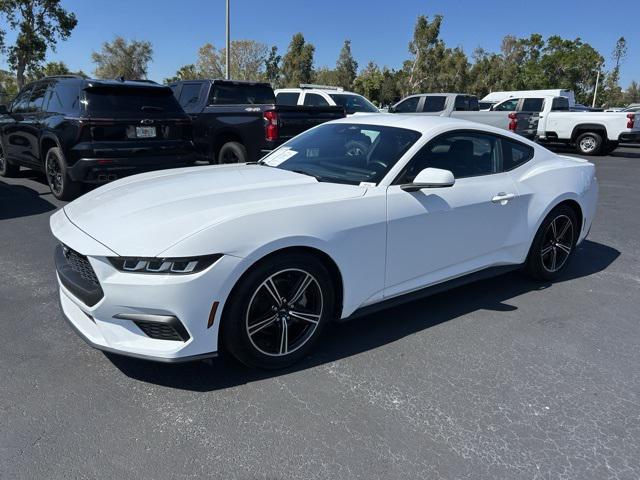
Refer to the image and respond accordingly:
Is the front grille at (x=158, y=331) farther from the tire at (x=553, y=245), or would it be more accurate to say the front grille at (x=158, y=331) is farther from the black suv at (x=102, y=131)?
the black suv at (x=102, y=131)

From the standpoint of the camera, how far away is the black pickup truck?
883 cm

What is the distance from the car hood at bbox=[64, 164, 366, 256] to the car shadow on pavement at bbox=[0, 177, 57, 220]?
390 cm

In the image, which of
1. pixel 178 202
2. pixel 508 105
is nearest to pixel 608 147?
pixel 508 105

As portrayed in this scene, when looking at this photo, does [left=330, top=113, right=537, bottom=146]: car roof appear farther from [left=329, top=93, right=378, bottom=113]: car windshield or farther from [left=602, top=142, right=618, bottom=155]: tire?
[left=602, top=142, right=618, bottom=155]: tire

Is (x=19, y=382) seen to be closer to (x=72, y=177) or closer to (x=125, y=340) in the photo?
(x=125, y=340)

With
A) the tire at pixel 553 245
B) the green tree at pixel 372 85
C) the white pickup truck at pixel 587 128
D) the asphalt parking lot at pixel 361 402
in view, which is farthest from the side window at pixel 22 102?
the green tree at pixel 372 85

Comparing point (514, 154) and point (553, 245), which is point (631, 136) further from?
point (514, 154)

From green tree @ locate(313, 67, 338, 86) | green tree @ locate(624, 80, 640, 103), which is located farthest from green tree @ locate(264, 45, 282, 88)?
green tree @ locate(624, 80, 640, 103)

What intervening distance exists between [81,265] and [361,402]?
1.79 meters

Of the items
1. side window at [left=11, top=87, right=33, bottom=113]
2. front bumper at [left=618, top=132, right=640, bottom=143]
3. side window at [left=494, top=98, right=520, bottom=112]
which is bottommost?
front bumper at [left=618, top=132, right=640, bottom=143]

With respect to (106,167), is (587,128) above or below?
above

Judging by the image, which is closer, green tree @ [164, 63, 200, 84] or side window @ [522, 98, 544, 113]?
side window @ [522, 98, 544, 113]

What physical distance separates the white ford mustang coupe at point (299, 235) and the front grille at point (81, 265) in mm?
18

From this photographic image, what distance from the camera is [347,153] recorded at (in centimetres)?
393
